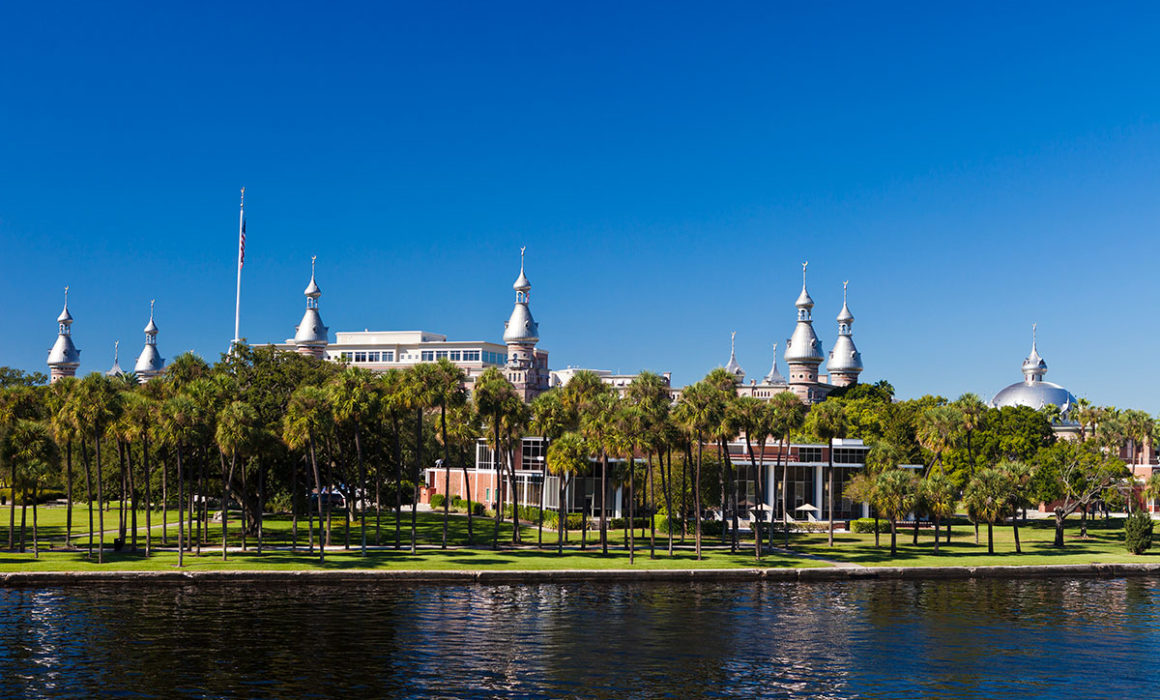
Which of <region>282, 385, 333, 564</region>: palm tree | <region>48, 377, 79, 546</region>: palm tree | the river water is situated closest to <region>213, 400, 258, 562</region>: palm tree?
<region>282, 385, 333, 564</region>: palm tree

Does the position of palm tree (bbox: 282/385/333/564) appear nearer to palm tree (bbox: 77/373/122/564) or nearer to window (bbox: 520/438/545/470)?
palm tree (bbox: 77/373/122/564)

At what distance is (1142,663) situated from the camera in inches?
1618

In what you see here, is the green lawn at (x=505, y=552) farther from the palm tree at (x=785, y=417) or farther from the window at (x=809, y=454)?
the window at (x=809, y=454)

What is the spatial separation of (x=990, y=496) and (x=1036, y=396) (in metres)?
131

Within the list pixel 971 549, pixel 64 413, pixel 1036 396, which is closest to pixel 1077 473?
pixel 971 549

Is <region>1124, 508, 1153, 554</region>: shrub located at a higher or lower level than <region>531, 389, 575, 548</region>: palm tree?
lower

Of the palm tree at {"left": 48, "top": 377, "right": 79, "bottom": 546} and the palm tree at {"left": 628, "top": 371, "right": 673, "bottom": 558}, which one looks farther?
the palm tree at {"left": 628, "top": 371, "right": 673, "bottom": 558}

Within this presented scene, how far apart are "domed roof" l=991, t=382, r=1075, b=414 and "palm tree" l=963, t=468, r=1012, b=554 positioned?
12409cm

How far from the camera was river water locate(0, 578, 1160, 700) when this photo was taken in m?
35.2

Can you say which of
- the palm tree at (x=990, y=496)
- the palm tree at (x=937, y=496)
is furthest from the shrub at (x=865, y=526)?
the palm tree at (x=937, y=496)

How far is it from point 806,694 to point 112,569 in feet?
126

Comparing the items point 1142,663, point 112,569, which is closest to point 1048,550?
point 1142,663

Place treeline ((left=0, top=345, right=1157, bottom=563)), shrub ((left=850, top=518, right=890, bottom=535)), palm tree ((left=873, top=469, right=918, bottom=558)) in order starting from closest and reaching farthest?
treeline ((left=0, top=345, right=1157, bottom=563)) < palm tree ((left=873, top=469, right=918, bottom=558)) < shrub ((left=850, top=518, right=890, bottom=535))

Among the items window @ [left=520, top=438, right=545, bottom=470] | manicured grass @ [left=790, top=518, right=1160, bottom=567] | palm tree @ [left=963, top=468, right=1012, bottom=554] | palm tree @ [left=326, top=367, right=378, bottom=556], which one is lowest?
manicured grass @ [left=790, top=518, right=1160, bottom=567]
